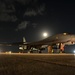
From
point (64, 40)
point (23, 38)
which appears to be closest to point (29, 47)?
point (64, 40)

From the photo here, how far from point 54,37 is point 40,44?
20.5 ft

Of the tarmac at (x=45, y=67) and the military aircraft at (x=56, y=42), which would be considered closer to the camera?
the tarmac at (x=45, y=67)

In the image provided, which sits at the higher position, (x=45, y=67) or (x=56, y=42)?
(x=56, y=42)

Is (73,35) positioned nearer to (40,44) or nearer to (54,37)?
(54,37)

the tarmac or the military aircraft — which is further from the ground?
the military aircraft

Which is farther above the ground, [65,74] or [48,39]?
[48,39]

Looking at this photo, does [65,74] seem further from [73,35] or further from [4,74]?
[73,35]

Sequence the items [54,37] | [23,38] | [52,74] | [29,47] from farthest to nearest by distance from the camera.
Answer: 1. [23,38]
2. [29,47]
3. [54,37]
4. [52,74]

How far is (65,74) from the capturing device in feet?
31.3

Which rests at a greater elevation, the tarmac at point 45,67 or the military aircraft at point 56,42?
the military aircraft at point 56,42

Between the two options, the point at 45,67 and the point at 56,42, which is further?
the point at 56,42

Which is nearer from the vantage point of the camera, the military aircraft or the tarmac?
the tarmac

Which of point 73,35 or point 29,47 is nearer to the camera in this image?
point 73,35

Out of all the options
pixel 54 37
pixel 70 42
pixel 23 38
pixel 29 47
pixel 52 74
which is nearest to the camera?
pixel 52 74
